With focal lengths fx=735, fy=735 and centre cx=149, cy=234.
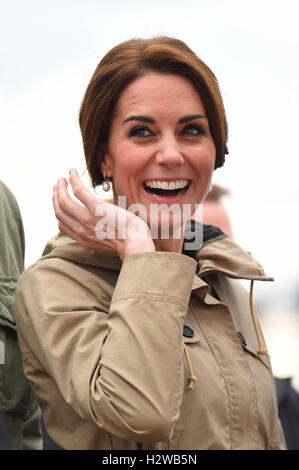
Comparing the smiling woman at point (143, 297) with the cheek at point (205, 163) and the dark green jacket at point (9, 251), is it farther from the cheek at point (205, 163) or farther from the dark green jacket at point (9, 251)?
the dark green jacket at point (9, 251)

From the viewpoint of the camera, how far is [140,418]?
160 centimetres

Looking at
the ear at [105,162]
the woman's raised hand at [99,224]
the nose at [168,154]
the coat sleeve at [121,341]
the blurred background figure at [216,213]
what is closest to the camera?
the coat sleeve at [121,341]

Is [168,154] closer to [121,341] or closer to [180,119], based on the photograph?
[180,119]

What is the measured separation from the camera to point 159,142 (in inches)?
78.1

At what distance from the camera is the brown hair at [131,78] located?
2.01 m

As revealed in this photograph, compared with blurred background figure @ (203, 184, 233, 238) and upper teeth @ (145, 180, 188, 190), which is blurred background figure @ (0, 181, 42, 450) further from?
blurred background figure @ (203, 184, 233, 238)

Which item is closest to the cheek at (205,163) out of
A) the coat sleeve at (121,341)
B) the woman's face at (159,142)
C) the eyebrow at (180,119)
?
the woman's face at (159,142)

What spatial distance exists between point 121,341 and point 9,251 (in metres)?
0.69

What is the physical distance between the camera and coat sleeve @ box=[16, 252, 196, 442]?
1621 millimetres

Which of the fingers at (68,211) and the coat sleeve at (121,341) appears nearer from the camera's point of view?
the coat sleeve at (121,341)

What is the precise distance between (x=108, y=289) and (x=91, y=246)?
0.40 feet

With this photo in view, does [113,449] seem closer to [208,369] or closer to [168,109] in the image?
[208,369]

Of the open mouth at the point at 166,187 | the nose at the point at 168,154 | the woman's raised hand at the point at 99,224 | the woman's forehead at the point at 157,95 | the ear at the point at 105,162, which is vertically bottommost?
the woman's raised hand at the point at 99,224

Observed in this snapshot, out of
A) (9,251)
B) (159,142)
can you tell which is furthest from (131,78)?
(9,251)
